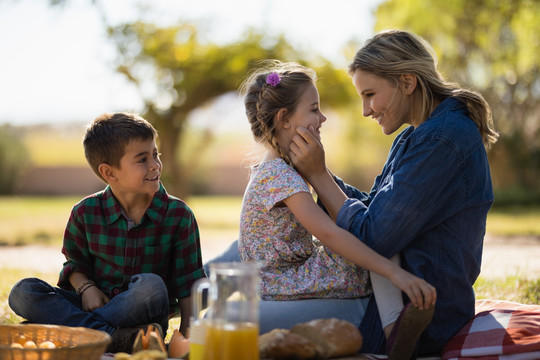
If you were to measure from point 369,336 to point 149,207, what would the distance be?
1.26 metres

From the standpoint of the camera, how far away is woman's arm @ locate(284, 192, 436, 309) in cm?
239

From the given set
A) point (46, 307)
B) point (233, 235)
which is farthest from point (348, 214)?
point (233, 235)

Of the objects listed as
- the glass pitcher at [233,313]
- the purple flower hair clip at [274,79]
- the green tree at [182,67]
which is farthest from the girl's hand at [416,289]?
the green tree at [182,67]

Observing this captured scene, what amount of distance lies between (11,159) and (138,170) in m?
27.3

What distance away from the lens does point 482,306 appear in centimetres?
324

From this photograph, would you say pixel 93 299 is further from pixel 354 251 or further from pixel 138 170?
pixel 354 251

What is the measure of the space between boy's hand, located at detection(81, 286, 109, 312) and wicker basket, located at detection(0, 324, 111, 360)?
→ 55 centimetres

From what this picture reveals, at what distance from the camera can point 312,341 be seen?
2369mm

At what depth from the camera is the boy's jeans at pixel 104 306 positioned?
2.87 meters

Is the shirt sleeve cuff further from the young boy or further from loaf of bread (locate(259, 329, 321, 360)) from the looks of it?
the young boy

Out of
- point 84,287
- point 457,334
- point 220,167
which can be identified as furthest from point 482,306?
point 220,167

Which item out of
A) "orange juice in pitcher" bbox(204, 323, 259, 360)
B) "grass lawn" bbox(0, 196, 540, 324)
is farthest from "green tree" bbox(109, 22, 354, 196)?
"orange juice in pitcher" bbox(204, 323, 259, 360)

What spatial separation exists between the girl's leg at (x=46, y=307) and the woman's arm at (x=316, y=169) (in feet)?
3.73

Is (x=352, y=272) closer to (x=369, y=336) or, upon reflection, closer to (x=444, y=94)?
(x=369, y=336)
